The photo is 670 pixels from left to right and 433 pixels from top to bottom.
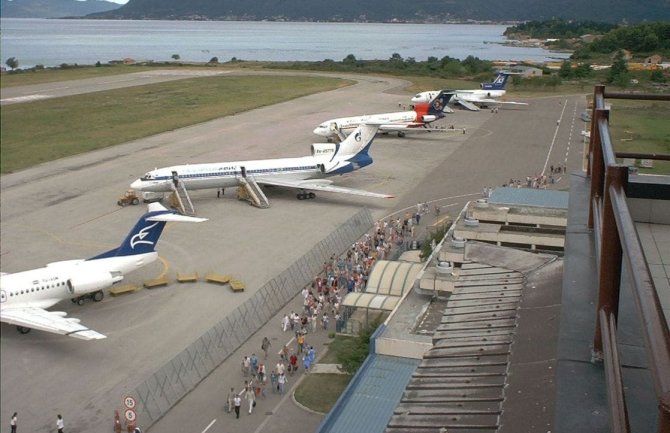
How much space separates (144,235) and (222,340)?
6.72 meters

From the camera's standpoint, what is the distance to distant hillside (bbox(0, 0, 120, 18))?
1210cm

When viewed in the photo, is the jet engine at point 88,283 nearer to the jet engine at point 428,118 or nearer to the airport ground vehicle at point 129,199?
the airport ground vehicle at point 129,199

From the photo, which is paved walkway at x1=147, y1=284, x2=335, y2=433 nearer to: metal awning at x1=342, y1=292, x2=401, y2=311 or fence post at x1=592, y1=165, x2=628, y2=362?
metal awning at x1=342, y1=292, x2=401, y2=311

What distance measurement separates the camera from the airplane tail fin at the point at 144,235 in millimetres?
28875

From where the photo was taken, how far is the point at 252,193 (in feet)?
144

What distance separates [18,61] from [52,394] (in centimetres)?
1334

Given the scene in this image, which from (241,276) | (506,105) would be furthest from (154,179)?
(506,105)

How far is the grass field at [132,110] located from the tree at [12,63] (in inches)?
23.6

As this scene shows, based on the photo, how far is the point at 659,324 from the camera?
3094 millimetres

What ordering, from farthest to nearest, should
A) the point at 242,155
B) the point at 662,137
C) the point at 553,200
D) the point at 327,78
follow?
1. the point at 327,78
2. the point at 242,155
3. the point at 553,200
4. the point at 662,137

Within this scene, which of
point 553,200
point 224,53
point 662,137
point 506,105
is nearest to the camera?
point 662,137

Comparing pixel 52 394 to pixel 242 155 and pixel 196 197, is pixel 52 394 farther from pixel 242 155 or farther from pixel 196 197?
pixel 242 155

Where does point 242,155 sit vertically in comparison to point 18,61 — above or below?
below

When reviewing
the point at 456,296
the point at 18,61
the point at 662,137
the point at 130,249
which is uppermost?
the point at 18,61
